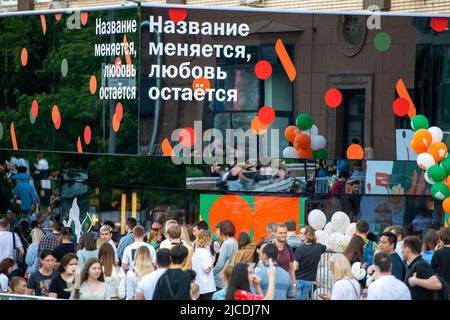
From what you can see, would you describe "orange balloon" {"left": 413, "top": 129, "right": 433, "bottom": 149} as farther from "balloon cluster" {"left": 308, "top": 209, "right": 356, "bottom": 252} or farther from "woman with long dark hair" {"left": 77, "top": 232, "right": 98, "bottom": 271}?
"woman with long dark hair" {"left": 77, "top": 232, "right": 98, "bottom": 271}

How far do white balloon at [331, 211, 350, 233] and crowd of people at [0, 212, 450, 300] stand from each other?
44.6 inches

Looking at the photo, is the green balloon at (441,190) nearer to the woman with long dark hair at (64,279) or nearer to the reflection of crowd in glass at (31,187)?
the woman with long dark hair at (64,279)

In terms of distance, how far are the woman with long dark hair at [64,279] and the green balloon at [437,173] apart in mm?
5408

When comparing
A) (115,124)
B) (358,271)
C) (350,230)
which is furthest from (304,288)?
(115,124)

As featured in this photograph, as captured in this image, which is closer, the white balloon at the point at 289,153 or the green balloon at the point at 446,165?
the green balloon at the point at 446,165

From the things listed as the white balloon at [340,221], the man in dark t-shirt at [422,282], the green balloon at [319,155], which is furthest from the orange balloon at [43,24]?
the man in dark t-shirt at [422,282]

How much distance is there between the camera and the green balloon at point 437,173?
14.9m

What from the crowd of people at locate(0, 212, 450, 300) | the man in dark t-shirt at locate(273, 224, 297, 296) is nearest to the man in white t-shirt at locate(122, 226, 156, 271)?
the crowd of people at locate(0, 212, 450, 300)

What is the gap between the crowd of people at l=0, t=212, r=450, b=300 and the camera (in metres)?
10.5

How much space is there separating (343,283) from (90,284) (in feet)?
8.57

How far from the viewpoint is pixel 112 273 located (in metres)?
12.2

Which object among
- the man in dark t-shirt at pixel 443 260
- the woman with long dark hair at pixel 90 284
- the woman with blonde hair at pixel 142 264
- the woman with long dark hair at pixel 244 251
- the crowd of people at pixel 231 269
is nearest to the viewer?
the crowd of people at pixel 231 269

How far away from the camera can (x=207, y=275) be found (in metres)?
14.0
